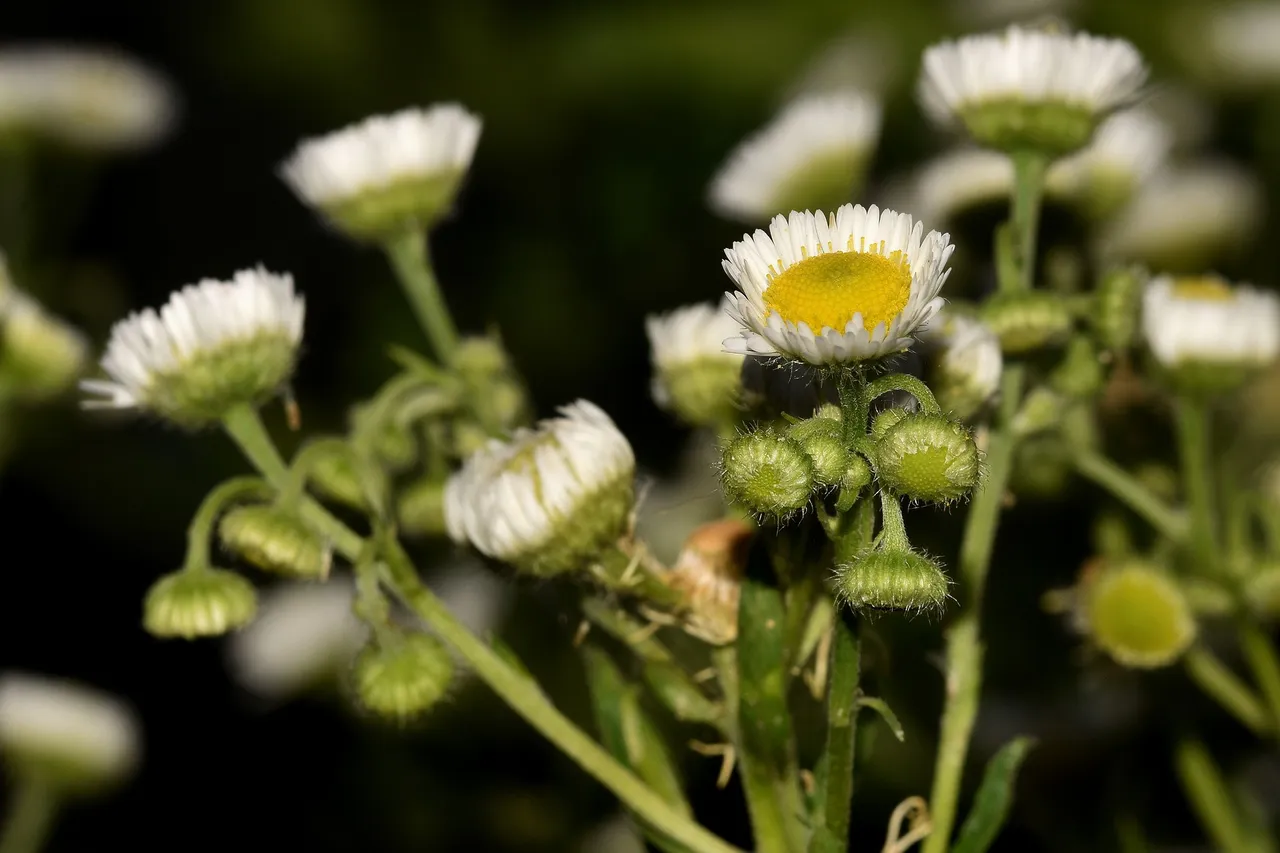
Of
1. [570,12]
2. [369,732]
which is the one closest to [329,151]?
[369,732]

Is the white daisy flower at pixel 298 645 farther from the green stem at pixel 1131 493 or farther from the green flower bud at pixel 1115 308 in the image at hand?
the green flower bud at pixel 1115 308

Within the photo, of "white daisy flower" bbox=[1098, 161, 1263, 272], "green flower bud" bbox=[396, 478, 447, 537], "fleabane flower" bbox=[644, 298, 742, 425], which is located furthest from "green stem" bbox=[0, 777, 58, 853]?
"white daisy flower" bbox=[1098, 161, 1263, 272]

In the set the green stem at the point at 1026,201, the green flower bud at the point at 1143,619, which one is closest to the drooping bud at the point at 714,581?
the green stem at the point at 1026,201

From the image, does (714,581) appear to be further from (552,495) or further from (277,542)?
(277,542)

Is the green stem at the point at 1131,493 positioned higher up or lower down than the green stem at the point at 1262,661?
higher up

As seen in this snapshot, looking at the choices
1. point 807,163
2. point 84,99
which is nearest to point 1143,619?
point 807,163
